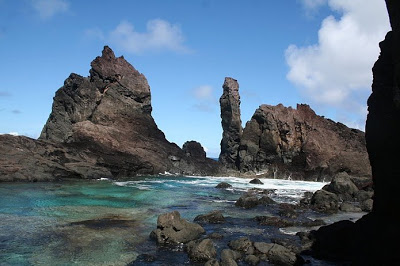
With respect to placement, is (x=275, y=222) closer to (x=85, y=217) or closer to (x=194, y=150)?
(x=85, y=217)

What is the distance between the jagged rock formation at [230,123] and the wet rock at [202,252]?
75.6 m

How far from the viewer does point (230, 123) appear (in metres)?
101

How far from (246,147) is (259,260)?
2856 inches

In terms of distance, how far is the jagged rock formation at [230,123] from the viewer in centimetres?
9894

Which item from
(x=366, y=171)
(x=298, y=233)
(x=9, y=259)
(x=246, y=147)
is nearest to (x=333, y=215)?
(x=298, y=233)

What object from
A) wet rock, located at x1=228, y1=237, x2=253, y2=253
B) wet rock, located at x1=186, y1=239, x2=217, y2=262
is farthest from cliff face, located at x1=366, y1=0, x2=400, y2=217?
wet rock, located at x1=186, y1=239, x2=217, y2=262

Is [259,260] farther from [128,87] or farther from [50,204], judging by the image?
[128,87]

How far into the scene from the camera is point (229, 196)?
50438 mm

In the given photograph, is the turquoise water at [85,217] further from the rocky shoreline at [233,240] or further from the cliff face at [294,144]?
the cliff face at [294,144]

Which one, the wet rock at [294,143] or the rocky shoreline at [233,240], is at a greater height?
the wet rock at [294,143]

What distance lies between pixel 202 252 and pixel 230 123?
267 ft

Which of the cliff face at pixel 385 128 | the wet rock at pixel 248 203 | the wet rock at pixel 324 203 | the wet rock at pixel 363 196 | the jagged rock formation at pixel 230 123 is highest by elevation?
the jagged rock formation at pixel 230 123

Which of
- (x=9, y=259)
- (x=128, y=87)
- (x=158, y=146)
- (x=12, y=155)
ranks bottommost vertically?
(x=9, y=259)

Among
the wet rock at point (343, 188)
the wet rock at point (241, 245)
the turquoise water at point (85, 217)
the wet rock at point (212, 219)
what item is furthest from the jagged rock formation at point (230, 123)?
the wet rock at point (241, 245)
